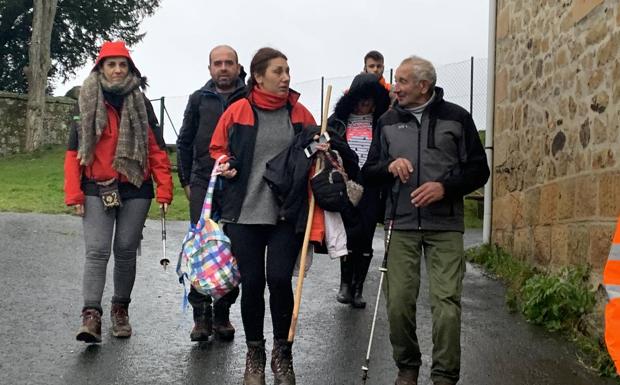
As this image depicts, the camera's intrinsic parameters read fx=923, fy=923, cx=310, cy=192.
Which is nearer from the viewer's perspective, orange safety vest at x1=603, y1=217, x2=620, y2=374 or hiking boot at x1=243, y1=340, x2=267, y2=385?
orange safety vest at x1=603, y1=217, x2=620, y2=374

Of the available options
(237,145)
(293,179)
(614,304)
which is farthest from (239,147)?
(614,304)

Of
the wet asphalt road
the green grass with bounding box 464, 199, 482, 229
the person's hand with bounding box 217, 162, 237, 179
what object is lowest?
the wet asphalt road

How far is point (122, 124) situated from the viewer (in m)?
6.17

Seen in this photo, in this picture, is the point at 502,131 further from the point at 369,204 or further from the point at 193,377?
the point at 193,377

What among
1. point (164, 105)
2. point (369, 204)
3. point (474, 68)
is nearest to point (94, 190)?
point (369, 204)

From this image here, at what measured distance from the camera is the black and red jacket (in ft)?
16.8

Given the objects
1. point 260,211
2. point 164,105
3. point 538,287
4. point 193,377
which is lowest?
point 193,377

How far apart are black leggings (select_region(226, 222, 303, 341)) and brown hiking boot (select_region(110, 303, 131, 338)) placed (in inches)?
55.0

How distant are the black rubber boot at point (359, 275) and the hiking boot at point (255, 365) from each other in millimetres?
2478

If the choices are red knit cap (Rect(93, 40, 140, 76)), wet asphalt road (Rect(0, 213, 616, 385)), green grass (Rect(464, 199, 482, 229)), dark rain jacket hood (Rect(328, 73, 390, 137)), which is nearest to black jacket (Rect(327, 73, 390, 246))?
dark rain jacket hood (Rect(328, 73, 390, 137))

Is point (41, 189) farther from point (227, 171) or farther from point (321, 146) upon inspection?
point (321, 146)

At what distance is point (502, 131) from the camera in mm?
9883

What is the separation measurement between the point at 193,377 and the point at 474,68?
1484cm

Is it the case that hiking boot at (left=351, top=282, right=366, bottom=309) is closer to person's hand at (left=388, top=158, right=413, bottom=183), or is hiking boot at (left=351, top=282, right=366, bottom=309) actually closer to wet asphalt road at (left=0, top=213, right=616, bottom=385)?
wet asphalt road at (left=0, top=213, right=616, bottom=385)
